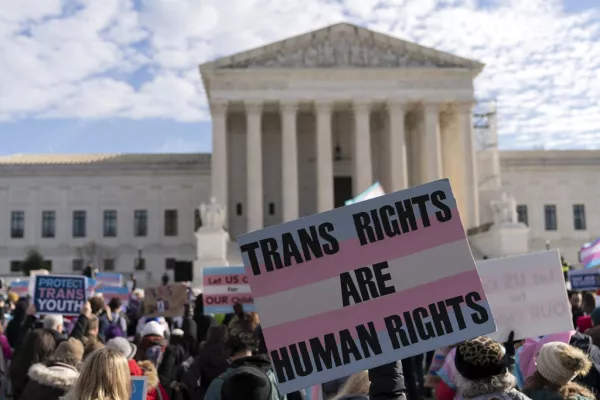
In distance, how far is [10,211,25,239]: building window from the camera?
179ft

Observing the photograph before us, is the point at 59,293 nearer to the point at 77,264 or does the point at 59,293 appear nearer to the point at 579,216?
the point at 77,264

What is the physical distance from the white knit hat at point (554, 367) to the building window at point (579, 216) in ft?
180

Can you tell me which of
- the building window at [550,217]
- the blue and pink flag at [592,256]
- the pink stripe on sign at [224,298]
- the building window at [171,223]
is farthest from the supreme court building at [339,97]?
the pink stripe on sign at [224,298]

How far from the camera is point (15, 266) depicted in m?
53.7

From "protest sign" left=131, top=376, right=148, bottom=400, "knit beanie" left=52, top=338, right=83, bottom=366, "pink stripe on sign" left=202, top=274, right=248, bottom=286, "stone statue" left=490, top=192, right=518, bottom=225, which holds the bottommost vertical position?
"protest sign" left=131, top=376, right=148, bottom=400

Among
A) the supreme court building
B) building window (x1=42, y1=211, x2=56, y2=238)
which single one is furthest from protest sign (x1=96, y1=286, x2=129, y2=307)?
building window (x1=42, y1=211, x2=56, y2=238)

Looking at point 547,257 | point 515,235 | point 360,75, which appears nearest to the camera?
point 547,257

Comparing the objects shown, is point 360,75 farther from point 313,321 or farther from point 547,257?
point 313,321

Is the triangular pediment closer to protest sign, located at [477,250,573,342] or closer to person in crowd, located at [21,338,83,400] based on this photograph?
protest sign, located at [477,250,573,342]

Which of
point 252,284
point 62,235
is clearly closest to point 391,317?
point 252,284

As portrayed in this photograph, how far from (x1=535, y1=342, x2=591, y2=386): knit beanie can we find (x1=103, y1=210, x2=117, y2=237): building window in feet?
170

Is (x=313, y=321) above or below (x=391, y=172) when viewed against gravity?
below

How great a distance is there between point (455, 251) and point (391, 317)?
1.80ft

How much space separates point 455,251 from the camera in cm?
426
